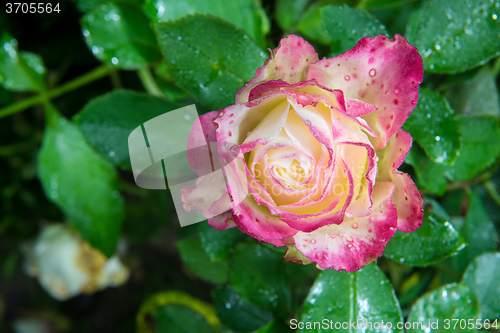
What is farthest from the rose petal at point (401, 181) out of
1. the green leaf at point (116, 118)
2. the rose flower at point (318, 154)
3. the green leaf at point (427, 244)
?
the green leaf at point (116, 118)

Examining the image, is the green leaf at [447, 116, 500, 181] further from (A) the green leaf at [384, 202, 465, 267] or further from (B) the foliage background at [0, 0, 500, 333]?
(A) the green leaf at [384, 202, 465, 267]

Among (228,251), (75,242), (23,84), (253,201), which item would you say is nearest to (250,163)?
(253,201)

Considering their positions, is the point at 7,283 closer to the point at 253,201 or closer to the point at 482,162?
the point at 253,201

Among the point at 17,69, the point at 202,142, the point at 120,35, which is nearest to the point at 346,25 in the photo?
the point at 202,142

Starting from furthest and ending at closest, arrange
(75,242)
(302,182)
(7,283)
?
(7,283)
(75,242)
(302,182)

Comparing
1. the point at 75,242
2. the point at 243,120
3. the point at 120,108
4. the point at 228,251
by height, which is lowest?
the point at 75,242

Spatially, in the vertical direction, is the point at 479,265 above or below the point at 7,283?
above

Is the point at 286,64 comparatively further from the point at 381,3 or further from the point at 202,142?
the point at 381,3
